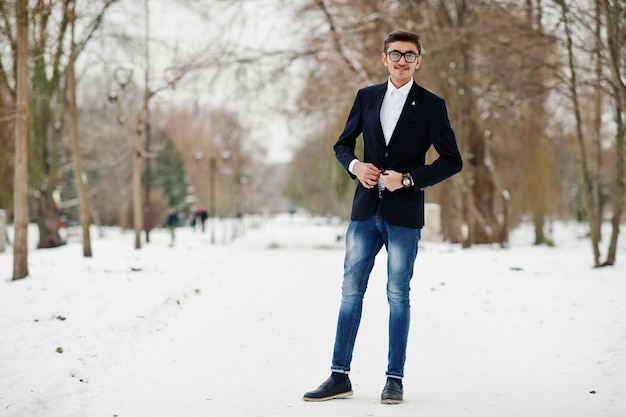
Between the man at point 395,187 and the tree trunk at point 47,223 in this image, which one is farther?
the tree trunk at point 47,223

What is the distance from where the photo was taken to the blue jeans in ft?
12.9

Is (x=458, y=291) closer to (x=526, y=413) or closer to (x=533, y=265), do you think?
(x=533, y=265)

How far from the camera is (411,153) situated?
12.9 feet

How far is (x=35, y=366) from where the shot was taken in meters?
4.61

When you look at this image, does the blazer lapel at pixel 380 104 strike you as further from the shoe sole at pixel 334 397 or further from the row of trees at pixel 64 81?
the row of trees at pixel 64 81

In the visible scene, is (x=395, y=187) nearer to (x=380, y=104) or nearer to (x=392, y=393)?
(x=380, y=104)

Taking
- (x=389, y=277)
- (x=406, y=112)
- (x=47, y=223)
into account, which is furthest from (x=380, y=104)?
(x=47, y=223)

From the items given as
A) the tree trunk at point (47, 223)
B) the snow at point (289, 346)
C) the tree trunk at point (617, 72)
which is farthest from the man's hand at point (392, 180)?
the tree trunk at point (47, 223)

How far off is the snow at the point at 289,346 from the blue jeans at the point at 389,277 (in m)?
0.30

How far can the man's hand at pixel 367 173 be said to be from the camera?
380cm

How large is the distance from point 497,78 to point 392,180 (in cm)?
1141

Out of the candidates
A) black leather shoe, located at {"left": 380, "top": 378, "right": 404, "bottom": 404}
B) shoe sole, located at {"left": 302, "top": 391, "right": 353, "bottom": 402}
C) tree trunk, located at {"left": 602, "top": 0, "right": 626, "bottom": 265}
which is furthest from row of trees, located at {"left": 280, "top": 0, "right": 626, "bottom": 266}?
shoe sole, located at {"left": 302, "top": 391, "right": 353, "bottom": 402}

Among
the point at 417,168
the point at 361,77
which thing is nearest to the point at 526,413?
the point at 417,168

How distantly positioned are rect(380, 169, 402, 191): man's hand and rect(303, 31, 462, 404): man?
0.01 metres
